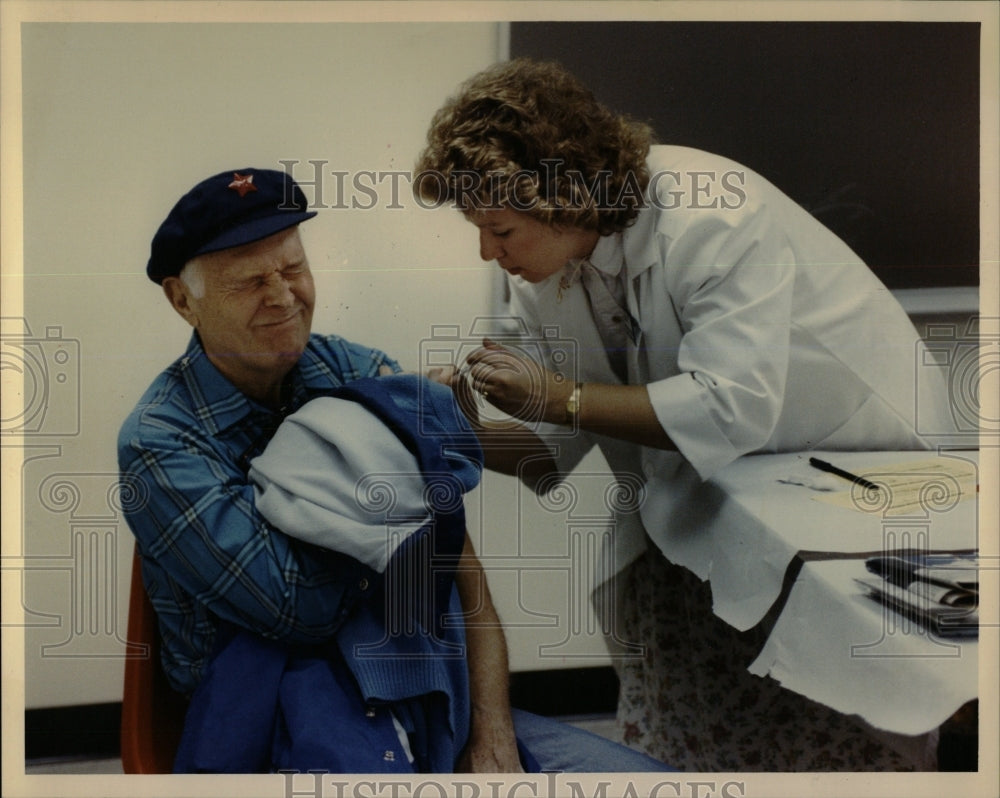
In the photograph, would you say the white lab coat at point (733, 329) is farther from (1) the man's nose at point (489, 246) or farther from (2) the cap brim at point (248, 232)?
(2) the cap brim at point (248, 232)

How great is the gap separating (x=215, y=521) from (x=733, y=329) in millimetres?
938

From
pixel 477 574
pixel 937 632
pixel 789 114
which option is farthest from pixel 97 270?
pixel 937 632

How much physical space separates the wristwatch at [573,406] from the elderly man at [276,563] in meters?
0.17

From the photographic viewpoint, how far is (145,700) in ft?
6.33

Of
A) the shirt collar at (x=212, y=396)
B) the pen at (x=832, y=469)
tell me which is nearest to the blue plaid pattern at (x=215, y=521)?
the shirt collar at (x=212, y=396)

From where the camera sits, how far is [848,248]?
1.95 meters

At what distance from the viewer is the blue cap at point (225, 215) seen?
1871mm

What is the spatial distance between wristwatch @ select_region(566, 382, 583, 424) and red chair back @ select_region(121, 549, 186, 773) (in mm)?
791

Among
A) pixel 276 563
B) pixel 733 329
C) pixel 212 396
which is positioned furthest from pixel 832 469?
pixel 212 396

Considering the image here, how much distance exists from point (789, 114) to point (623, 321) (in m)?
0.47

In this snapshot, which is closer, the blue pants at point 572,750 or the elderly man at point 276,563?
the elderly man at point 276,563

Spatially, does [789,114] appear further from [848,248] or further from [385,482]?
[385,482]

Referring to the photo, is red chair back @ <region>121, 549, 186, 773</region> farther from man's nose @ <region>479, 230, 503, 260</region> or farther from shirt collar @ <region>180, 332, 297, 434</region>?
man's nose @ <region>479, 230, 503, 260</region>

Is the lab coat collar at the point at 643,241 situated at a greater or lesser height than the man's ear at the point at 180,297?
greater
